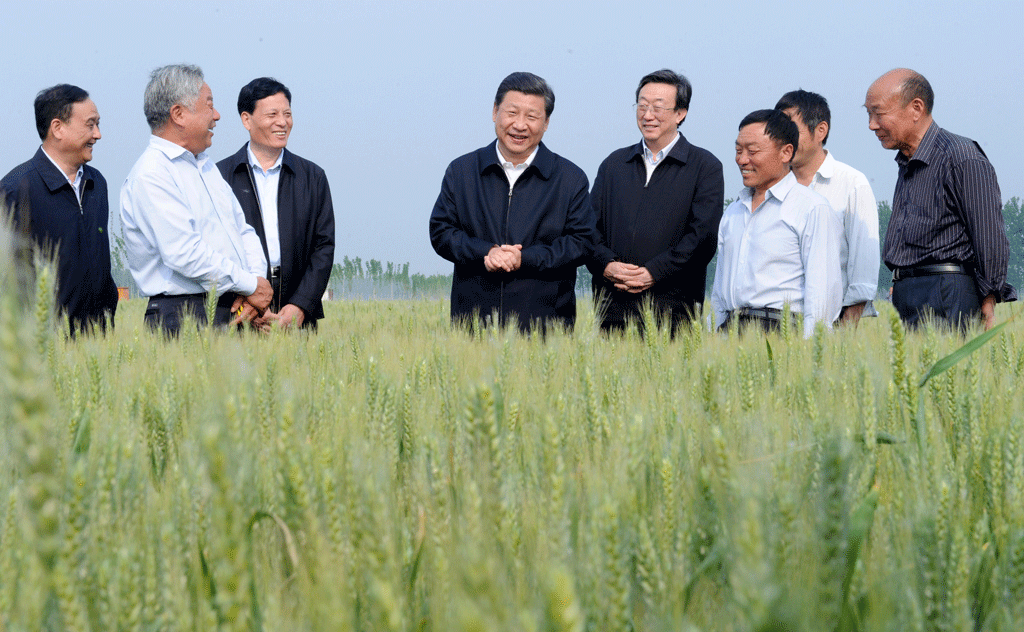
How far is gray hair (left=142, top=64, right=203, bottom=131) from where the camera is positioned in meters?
3.97

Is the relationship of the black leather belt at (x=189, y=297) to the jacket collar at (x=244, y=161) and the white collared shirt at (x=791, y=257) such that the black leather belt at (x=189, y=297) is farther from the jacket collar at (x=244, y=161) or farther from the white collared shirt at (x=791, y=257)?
the white collared shirt at (x=791, y=257)

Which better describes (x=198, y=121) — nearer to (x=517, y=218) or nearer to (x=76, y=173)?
(x=76, y=173)

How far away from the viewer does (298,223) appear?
4758 mm

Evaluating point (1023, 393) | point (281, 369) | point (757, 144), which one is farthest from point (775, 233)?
point (281, 369)

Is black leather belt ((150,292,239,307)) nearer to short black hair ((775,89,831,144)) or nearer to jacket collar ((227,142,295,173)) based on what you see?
jacket collar ((227,142,295,173))

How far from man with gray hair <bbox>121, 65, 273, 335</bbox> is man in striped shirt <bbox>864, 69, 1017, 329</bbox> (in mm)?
3529

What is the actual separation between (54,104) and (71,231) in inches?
29.7

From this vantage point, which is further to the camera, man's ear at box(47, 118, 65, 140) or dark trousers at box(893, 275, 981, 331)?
man's ear at box(47, 118, 65, 140)

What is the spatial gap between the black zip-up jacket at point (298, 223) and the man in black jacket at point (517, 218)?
707 millimetres

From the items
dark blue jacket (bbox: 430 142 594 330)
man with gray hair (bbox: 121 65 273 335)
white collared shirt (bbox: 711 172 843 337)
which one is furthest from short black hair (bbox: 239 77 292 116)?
white collared shirt (bbox: 711 172 843 337)

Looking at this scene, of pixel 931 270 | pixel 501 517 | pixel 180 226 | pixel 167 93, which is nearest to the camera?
pixel 501 517

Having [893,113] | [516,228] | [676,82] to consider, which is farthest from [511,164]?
[893,113]

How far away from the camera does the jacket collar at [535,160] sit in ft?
15.4

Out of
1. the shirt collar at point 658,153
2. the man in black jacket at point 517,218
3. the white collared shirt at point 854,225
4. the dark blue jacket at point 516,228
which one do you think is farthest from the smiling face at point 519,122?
the white collared shirt at point 854,225
